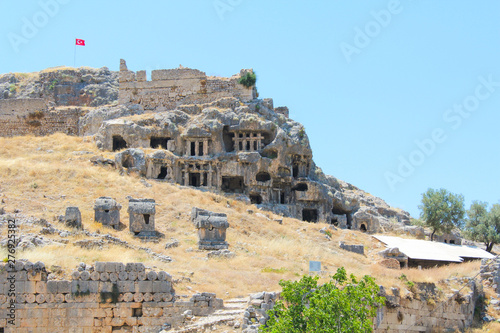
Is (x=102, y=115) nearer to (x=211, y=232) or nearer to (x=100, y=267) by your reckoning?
(x=211, y=232)

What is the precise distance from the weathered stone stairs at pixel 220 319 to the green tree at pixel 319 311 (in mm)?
962

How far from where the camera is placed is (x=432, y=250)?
35.0m

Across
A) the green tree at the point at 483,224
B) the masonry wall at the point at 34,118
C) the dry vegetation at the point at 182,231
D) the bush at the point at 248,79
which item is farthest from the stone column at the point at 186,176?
the green tree at the point at 483,224

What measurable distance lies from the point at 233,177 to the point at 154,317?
3004cm

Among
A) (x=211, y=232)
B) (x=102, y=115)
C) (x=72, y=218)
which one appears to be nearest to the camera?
(x=72, y=218)

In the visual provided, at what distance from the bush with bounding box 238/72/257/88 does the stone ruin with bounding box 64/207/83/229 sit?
24.5 m

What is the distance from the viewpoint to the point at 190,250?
2692 centimetres

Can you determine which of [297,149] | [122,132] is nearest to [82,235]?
[122,132]

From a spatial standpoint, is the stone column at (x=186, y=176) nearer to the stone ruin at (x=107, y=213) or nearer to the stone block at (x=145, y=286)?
the stone ruin at (x=107, y=213)

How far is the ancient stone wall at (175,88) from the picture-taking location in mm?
49625

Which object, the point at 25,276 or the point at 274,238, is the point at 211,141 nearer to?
the point at 274,238

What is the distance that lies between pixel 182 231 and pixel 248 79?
69.6ft

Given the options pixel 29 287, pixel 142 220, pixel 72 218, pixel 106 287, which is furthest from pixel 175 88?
pixel 29 287

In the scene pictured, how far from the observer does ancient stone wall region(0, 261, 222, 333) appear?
15.6 m
